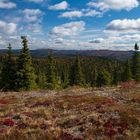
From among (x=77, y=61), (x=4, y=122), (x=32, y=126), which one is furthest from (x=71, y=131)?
(x=77, y=61)

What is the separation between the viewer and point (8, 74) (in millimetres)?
64188

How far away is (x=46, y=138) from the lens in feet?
51.1

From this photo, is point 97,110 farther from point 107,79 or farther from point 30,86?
point 107,79

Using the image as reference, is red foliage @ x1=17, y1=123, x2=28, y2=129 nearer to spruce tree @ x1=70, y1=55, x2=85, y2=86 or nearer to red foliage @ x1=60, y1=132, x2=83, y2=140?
red foliage @ x1=60, y1=132, x2=83, y2=140

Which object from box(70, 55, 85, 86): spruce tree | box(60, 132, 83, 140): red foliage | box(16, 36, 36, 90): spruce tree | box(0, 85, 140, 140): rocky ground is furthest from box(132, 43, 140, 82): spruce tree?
box(60, 132, 83, 140): red foliage

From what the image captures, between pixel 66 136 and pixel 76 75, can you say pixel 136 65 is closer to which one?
pixel 76 75

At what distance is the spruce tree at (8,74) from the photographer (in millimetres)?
63625

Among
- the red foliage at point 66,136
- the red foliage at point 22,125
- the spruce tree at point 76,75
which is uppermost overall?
the red foliage at point 66,136

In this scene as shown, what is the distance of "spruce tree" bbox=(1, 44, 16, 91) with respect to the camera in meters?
63.6

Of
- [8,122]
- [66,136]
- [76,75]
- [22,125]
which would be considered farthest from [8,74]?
[66,136]

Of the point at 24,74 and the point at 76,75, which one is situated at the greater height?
the point at 24,74

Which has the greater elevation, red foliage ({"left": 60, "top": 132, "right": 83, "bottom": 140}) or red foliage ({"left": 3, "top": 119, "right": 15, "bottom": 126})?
red foliage ({"left": 60, "top": 132, "right": 83, "bottom": 140})

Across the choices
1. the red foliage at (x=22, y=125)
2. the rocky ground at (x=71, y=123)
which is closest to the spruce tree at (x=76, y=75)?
the rocky ground at (x=71, y=123)

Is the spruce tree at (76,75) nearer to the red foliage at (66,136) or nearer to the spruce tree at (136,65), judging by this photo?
the spruce tree at (136,65)
